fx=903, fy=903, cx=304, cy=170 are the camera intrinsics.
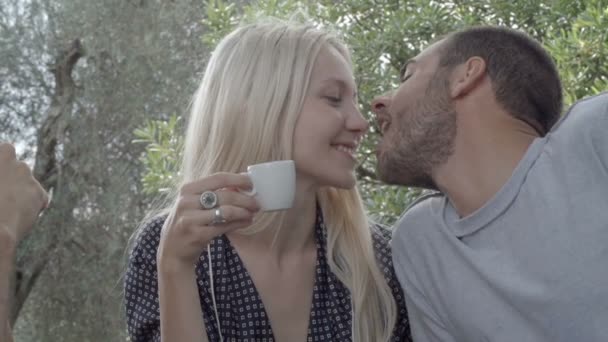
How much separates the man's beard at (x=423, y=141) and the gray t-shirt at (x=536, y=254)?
15 centimetres

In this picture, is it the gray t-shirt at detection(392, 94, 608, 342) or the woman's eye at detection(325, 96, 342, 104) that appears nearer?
the gray t-shirt at detection(392, 94, 608, 342)

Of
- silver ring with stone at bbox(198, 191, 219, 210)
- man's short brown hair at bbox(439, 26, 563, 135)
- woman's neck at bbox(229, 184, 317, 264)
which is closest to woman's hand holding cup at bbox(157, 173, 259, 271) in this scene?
silver ring with stone at bbox(198, 191, 219, 210)

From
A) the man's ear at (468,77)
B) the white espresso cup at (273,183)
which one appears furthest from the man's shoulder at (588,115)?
the white espresso cup at (273,183)

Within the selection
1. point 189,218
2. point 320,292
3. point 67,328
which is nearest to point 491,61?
point 320,292

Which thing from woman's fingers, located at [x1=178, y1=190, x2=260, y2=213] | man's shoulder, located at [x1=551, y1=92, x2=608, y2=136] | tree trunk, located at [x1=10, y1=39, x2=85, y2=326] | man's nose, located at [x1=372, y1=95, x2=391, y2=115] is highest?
man's nose, located at [x1=372, y1=95, x2=391, y2=115]

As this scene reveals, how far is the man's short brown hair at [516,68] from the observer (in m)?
2.10

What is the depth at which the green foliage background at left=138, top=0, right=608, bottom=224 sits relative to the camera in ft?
10.2

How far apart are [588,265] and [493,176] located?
12.2 inches

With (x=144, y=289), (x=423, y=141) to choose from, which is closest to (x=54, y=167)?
(x=144, y=289)

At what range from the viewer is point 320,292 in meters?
2.21

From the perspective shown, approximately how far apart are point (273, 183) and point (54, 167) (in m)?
5.90

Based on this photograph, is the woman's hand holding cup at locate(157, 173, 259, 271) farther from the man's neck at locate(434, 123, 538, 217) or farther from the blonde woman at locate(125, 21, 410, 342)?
the man's neck at locate(434, 123, 538, 217)

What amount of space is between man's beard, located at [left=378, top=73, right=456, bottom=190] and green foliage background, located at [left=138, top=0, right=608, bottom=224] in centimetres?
110

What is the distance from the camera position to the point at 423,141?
209 centimetres
